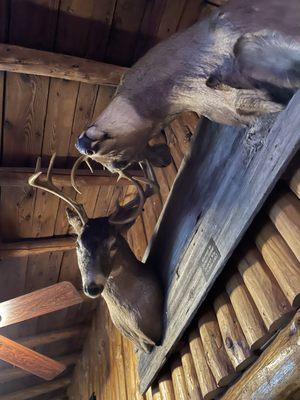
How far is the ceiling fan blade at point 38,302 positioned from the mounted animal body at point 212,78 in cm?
125

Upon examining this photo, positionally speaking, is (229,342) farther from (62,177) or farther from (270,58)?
(62,177)

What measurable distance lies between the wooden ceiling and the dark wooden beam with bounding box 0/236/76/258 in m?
0.05

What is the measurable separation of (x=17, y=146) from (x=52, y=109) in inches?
12.8

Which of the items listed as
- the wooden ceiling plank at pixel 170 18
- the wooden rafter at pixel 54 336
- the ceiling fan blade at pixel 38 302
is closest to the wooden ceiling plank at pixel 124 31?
the wooden ceiling plank at pixel 170 18

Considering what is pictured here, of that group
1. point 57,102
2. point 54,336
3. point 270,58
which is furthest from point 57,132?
point 54,336

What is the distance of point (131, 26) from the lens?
178 centimetres

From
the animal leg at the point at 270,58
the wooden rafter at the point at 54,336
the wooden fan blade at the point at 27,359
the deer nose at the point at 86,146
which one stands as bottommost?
the wooden rafter at the point at 54,336

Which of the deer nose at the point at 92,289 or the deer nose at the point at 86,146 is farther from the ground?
the deer nose at the point at 86,146

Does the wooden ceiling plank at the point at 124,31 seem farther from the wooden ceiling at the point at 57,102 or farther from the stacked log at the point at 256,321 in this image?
the stacked log at the point at 256,321

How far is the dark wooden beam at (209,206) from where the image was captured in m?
0.99

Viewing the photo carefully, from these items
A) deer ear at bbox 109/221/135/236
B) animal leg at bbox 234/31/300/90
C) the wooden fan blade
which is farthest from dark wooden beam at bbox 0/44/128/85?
the wooden fan blade

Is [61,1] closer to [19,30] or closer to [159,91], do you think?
[19,30]

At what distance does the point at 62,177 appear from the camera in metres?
2.31

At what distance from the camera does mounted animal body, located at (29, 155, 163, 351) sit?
143cm
